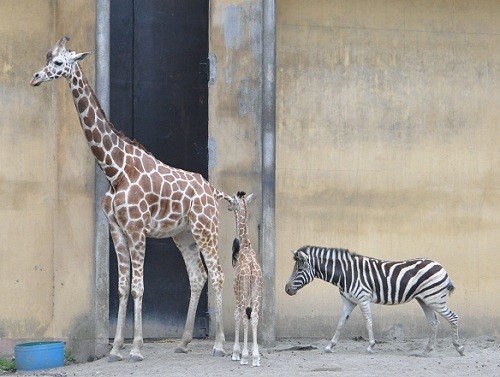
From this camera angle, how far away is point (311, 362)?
37.9 feet

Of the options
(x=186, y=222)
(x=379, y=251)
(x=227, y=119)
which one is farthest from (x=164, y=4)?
(x=379, y=251)

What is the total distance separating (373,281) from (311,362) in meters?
1.24

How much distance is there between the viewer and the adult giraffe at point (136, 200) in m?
11.5

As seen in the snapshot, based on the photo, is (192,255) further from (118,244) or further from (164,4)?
(164,4)

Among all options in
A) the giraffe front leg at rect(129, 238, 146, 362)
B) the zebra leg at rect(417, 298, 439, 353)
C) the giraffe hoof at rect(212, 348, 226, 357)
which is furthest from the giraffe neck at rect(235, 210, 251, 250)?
the zebra leg at rect(417, 298, 439, 353)

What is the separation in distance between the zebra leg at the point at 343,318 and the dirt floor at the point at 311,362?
97 mm

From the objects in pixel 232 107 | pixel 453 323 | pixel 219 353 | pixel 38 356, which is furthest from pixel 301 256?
pixel 38 356

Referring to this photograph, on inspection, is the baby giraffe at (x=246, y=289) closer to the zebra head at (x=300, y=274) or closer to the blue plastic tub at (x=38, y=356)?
the zebra head at (x=300, y=274)

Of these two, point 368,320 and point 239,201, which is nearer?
point 239,201

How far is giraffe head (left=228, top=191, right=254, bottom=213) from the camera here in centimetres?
1181

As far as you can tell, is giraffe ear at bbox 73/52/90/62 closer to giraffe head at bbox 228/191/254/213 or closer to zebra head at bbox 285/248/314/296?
giraffe head at bbox 228/191/254/213

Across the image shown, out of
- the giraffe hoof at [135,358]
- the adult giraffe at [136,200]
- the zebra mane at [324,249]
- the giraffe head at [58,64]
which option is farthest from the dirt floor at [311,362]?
the giraffe head at [58,64]

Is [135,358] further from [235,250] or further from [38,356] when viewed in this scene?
[235,250]

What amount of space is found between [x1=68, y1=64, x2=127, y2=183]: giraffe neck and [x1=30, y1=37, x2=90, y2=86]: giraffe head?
0.07 m
